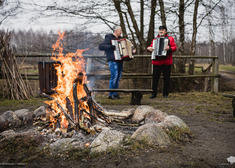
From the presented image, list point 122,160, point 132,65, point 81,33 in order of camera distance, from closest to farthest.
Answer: point 122,160 < point 132,65 < point 81,33

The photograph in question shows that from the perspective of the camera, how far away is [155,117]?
12.0 feet

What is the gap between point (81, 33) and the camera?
416 inches

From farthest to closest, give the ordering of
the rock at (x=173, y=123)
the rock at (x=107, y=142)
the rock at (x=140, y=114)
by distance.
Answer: the rock at (x=140, y=114) → the rock at (x=173, y=123) → the rock at (x=107, y=142)

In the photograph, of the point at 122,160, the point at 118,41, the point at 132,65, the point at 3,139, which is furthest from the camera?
the point at 132,65

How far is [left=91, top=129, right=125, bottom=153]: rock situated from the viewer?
2414 millimetres

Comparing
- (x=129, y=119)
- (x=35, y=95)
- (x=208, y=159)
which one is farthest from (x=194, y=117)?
(x=35, y=95)

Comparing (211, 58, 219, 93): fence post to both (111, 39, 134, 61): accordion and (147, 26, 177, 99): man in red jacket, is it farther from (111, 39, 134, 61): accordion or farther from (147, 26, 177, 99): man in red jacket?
(111, 39, 134, 61): accordion

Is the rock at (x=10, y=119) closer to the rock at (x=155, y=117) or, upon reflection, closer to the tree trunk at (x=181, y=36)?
the rock at (x=155, y=117)

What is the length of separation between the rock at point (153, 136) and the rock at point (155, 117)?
0.85 metres

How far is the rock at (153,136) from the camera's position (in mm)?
2584

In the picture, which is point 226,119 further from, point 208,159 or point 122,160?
point 122,160

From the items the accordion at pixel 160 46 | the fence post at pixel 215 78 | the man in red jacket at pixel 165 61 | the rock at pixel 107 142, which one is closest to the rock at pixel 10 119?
the rock at pixel 107 142

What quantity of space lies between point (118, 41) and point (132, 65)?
346 centimetres

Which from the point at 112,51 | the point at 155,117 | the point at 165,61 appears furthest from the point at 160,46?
the point at 155,117
